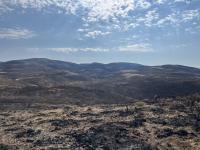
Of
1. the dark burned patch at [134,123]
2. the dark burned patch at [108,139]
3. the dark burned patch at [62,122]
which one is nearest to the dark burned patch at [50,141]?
the dark burned patch at [108,139]

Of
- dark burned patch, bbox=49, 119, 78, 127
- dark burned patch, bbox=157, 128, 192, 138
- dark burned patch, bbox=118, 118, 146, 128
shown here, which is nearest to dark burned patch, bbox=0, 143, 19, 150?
dark burned patch, bbox=49, 119, 78, 127

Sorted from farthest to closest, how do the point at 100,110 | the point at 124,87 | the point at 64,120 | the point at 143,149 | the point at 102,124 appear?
the point at 124,87, the point at 100,110, the point at 64,120, the point at 102,124, the point at 143,149

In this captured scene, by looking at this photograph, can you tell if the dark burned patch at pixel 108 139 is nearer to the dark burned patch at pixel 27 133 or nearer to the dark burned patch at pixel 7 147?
the dark burned patch at pixel 27 133

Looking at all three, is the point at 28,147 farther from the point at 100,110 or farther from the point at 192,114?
the point at 192,114

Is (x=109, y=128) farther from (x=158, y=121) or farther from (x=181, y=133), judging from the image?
(x=181, y=133)

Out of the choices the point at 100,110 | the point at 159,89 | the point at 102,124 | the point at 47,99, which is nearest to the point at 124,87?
the point at 159,89

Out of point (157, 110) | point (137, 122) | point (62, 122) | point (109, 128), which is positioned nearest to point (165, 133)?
point (137, 122)

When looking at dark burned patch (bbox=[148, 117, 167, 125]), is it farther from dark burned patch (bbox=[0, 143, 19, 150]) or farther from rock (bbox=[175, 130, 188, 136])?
dark burned patch (bbox=[0, 143, 19, 150])
